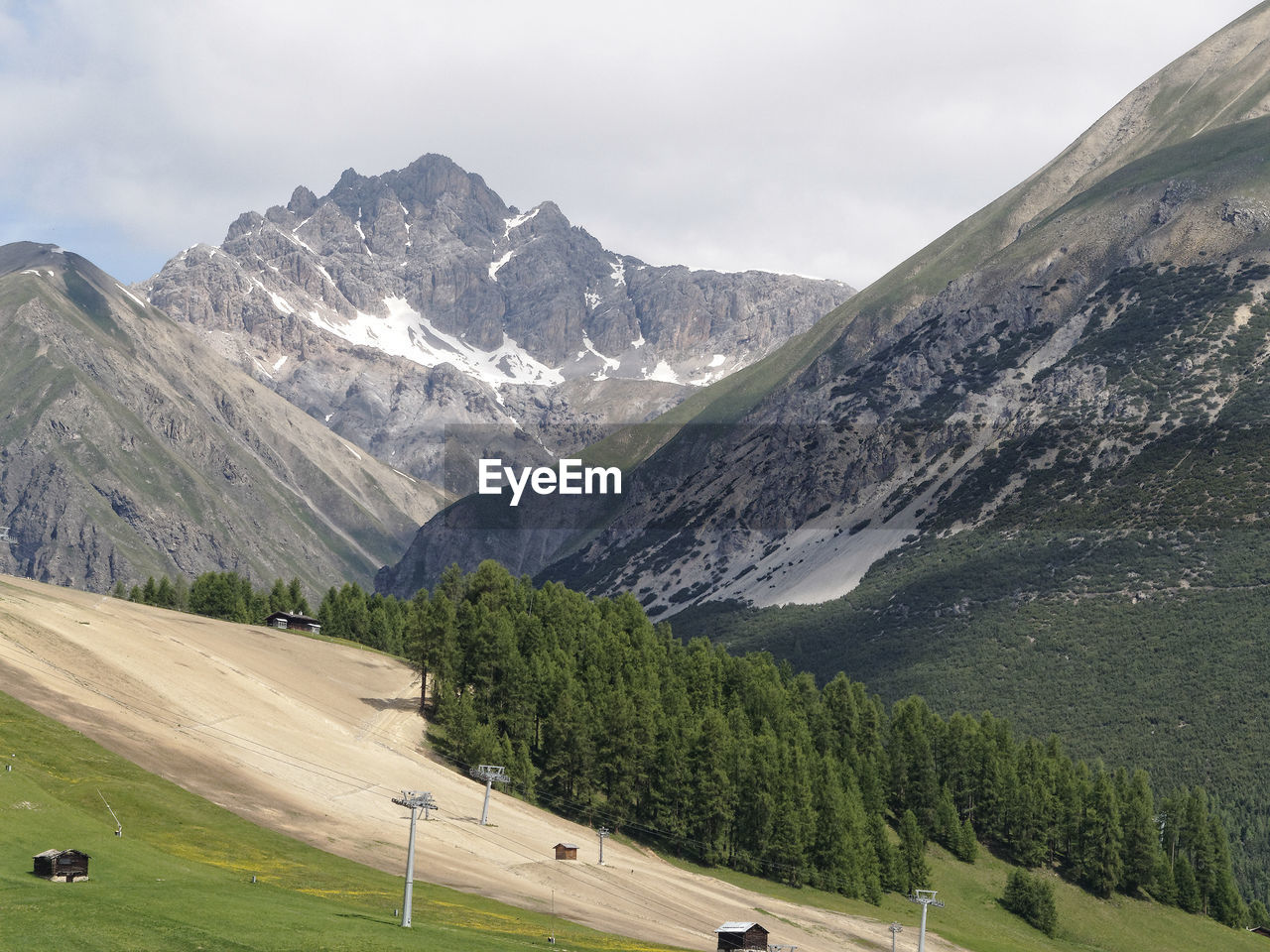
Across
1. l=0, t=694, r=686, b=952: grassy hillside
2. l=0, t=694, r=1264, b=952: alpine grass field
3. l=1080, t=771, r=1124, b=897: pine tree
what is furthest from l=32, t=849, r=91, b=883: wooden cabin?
l=1080, t=771, r=1124, b=897: pine tree

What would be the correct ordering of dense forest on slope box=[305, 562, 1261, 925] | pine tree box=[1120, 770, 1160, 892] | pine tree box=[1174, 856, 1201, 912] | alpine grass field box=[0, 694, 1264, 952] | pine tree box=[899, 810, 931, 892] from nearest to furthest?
1. alpine grass field box=[0, 694, 1264, 952]
2. dense forest on slope box=[305, 562, 1261, 925]
3. pine tree box=[899, 810, 931, 892]
4. pine tree box=[1174, 856, 1201, 912]
5. pine tree box=[1120, 770, 1160, 892]

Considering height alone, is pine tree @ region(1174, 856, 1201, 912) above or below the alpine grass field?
below

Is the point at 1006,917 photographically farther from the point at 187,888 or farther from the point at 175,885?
the point at 175,885

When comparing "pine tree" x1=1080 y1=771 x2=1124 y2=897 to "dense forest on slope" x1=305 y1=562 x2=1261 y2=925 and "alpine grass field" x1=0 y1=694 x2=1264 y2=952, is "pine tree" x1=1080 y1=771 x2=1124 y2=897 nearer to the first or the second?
"dense forest on slope" x1=305 y1=562 x2=1261 y2=925

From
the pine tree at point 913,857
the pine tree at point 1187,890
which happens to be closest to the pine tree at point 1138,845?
the pine tree at point 1187,890

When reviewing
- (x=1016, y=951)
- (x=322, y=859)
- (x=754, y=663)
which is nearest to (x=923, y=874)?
(x=1016, y=951)
